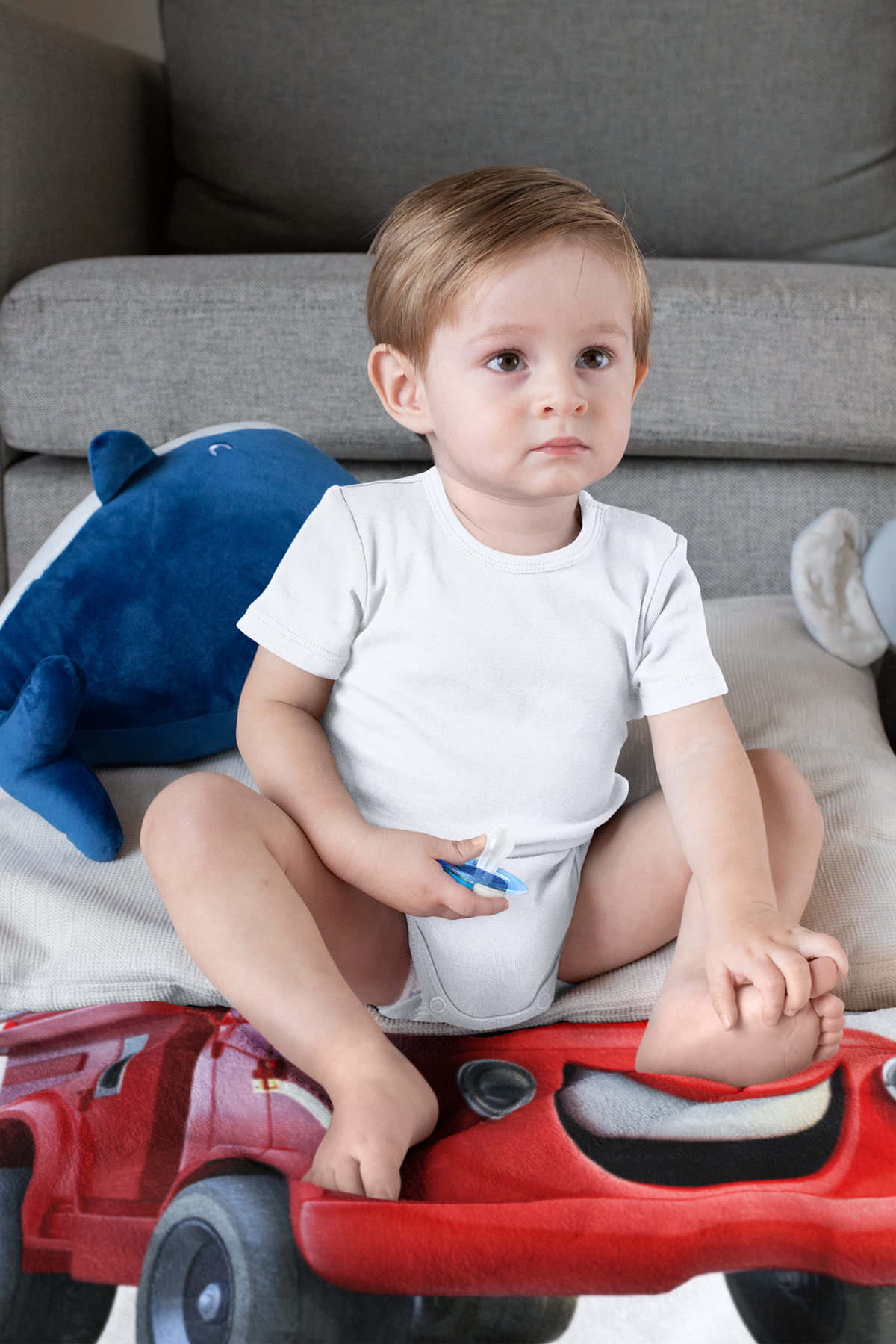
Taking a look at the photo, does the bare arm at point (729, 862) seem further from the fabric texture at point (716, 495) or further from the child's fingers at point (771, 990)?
the fabric texture at point (716, 495)

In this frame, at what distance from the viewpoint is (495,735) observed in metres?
0.71

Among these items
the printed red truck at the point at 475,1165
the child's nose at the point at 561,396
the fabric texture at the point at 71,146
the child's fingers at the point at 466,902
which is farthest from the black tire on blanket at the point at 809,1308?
the fabric texture at the point at 71,146

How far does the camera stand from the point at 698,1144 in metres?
0.54

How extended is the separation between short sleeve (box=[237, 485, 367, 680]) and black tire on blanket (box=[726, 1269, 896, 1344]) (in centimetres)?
43

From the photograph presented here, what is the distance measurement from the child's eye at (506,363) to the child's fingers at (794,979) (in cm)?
37

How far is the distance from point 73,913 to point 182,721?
21cm

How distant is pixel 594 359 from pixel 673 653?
0.20m

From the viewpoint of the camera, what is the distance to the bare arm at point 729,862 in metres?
0.58

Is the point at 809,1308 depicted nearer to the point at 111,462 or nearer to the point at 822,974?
the point at 822,974

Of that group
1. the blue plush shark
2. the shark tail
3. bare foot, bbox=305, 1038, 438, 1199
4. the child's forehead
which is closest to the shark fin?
the blue plush shark

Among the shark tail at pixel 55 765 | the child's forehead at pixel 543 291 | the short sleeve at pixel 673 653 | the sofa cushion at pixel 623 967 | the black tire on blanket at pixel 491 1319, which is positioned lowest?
the sofa cushion at pixel 623 967

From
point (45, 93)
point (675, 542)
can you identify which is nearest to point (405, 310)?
point (675, 542)

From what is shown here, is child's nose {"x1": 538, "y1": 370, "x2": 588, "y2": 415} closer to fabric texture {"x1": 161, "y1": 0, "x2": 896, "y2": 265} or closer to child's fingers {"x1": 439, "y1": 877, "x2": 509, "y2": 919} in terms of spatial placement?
child's fingers {"x1": 439, "y1": 877, "x2": 509, "y2": 919}

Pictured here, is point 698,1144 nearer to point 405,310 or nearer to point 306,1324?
point 306,1324
